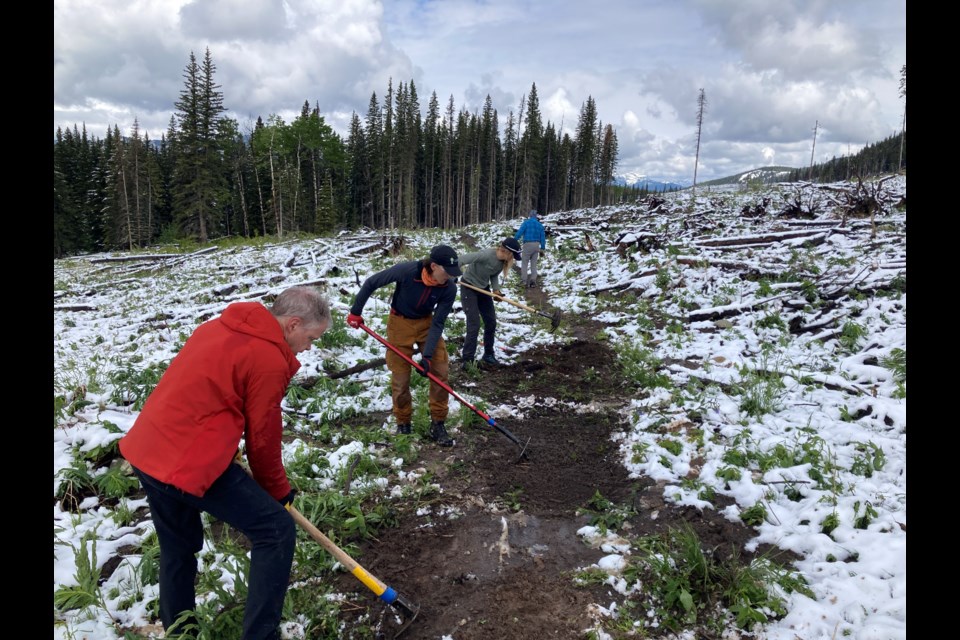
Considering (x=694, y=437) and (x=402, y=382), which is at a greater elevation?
(x=402, y=382)

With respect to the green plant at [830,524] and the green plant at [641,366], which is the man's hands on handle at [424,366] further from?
the green plant at [830,524]

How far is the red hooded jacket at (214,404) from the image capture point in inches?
97.0

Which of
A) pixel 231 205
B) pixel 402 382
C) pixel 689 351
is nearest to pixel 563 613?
pixel 402 382

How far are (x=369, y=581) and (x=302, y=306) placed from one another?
188cm

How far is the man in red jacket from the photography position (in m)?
2.47

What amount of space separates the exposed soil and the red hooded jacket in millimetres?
1735

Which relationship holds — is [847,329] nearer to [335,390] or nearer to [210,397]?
[335,390]

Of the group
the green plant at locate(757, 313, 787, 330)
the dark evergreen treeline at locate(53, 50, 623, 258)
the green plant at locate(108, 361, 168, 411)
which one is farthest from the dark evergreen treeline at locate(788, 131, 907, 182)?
the green plant at locate(108, 361, 168, 411)

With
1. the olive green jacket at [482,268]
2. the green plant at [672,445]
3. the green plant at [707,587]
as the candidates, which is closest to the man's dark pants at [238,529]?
the green plant at [707,587]

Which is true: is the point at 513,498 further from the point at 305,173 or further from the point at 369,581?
the point at 305,173

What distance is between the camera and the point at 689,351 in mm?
8383

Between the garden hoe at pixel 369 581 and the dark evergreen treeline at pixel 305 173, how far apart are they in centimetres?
3903

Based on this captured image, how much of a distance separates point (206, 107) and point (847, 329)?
4198 cm

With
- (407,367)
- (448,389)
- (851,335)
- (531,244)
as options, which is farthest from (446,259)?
(531,244)
